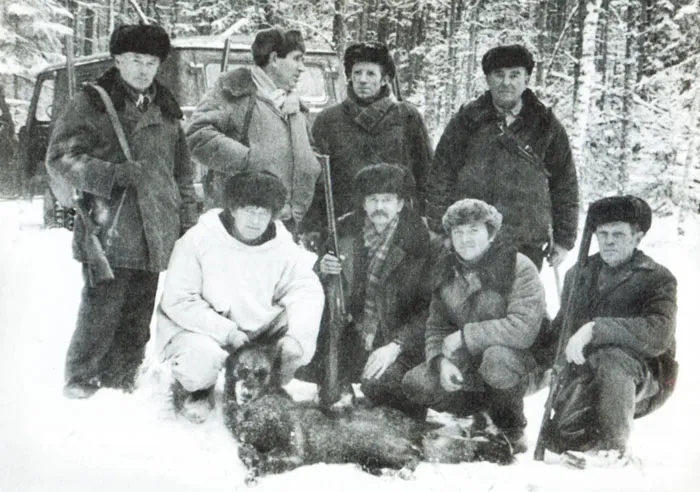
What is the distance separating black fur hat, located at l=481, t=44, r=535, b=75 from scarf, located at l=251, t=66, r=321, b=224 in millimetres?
789

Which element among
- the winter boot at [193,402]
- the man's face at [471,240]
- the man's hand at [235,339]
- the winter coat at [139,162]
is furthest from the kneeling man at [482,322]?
the winter coat at [139,162]

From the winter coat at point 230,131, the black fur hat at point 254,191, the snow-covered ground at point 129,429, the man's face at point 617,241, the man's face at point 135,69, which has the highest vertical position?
the man's face at point 135,69

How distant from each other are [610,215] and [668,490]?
1.19m

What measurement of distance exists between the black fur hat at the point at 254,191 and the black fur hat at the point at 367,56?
557 mm

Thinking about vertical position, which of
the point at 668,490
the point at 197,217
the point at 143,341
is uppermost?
the point at 197,217

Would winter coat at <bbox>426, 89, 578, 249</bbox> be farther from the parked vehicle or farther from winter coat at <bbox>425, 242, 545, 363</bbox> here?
the parked vehicle

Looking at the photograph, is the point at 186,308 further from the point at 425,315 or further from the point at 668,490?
the point at 668,490

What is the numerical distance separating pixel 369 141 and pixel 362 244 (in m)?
0.43

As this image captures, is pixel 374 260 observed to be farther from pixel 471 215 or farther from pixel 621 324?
pixel 621 324

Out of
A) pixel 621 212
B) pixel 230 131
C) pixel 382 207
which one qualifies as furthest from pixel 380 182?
pixel 621 212

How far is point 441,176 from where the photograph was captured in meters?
3.06

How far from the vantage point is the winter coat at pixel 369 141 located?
120 inches

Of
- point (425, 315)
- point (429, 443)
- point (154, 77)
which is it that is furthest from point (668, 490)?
point (154, 77)

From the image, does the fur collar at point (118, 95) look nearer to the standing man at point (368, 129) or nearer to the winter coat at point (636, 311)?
the standing man at point (368, 129)
